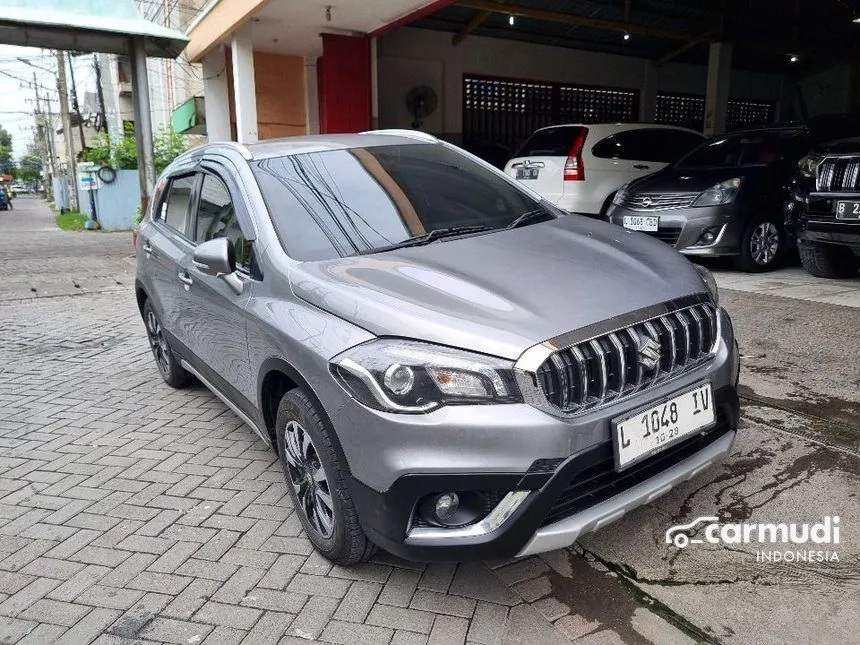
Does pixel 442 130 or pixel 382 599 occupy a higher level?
pixel 442 130

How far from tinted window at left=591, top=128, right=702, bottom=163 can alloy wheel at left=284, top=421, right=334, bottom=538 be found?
7124mm

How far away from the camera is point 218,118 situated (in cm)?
1495

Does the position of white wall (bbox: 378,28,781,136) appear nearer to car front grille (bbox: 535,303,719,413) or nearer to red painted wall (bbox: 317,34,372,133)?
red painted wall (bbox: 317,34,372,133)

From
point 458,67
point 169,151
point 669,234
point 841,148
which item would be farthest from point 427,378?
point 169,151

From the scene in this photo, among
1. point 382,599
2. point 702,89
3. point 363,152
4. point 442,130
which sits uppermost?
point 702,89

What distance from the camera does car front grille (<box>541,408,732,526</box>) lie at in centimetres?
215

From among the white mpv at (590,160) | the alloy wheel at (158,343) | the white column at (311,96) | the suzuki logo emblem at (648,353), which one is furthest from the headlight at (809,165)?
the white column at (311,96)

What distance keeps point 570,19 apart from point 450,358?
13049 millimetres

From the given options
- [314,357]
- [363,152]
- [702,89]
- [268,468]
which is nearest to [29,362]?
[268,468]

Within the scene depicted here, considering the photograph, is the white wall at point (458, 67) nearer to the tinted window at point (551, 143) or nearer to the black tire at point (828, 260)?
the tinted window at point (551, 143)

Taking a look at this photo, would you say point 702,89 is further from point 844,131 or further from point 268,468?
point 268,468

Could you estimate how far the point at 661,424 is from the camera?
228 centimetres

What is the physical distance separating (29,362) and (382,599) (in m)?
4.65

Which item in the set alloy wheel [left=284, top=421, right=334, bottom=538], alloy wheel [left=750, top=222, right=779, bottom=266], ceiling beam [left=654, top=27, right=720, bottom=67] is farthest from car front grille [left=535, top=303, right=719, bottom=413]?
ceiling beam [left=654, top=27, right=720, bottom=67]
